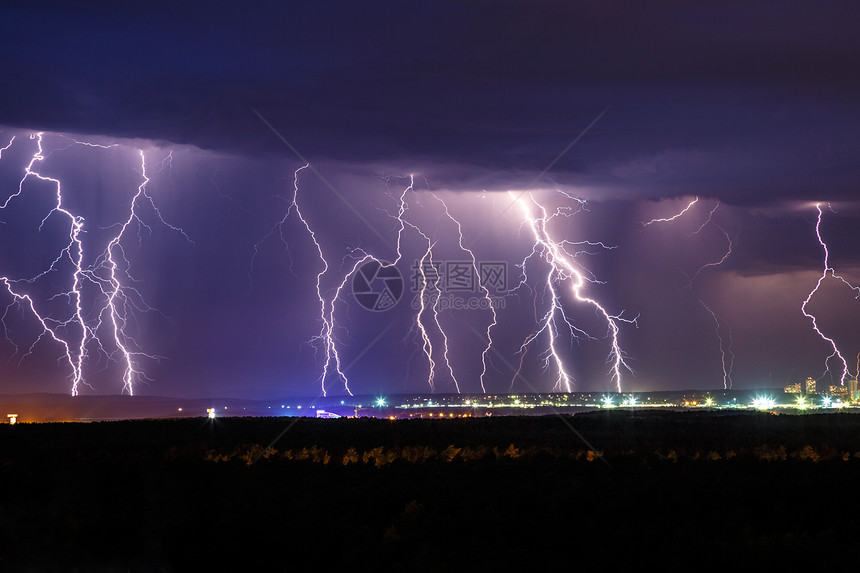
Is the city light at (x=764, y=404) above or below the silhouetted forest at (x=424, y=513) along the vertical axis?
above

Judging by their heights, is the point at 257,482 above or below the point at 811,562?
above

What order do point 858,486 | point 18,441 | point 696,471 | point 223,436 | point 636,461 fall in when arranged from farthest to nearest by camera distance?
point 223,436 → point 18,441 → point 636,461 → point 696,471 → point 858,486

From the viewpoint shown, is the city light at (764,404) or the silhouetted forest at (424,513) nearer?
the silhouetted forest at (424,513)

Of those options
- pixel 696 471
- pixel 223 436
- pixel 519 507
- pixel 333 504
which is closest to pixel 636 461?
pixel 696 471

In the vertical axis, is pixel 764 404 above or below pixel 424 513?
above

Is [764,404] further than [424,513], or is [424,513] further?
[764,404]

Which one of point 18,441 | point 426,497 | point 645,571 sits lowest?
point 645,571

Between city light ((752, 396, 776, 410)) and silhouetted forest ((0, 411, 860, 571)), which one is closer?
silhouetted forest ((0, 411, 860, 571))

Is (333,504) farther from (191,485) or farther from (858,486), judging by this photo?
(858,486)
